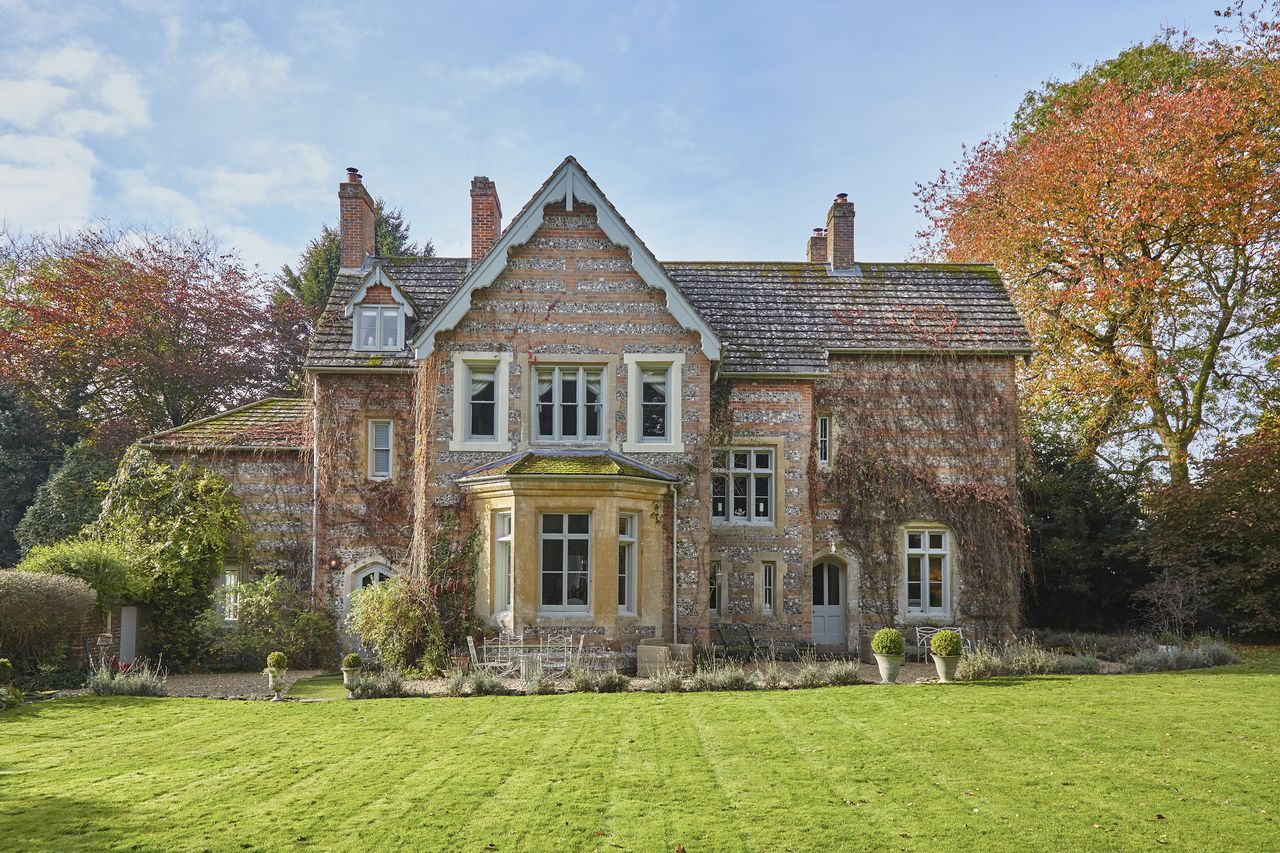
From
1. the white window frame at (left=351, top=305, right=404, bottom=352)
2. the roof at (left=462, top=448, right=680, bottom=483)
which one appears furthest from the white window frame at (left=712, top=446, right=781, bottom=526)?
the white window frame at (left=351, top=305, right=404, bottom=352)

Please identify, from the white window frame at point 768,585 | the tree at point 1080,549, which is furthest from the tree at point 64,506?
the tree at point 1080,549

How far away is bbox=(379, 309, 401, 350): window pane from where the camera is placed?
827 inches

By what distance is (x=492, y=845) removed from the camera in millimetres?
7562

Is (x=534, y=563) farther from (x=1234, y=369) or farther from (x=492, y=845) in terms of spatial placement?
(x=1234, y=369)

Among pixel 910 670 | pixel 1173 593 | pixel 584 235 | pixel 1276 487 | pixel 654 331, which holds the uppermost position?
pixel 584 235

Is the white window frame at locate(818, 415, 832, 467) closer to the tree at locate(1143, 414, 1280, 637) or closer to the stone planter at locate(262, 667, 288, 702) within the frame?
the tree at locate(1143, 414, 1280, 637)

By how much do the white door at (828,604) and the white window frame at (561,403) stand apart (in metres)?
6.94

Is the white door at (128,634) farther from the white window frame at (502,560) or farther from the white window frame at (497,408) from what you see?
the white window frame at (502,560)

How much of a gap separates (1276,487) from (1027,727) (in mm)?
14994

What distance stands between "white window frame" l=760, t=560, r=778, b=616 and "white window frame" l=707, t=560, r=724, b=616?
882 millimetres

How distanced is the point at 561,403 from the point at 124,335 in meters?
20.8

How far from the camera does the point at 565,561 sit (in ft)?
58.5

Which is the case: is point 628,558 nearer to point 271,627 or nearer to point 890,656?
point 890,656

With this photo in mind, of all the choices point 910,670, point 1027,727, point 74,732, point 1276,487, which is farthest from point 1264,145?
point 74,732
